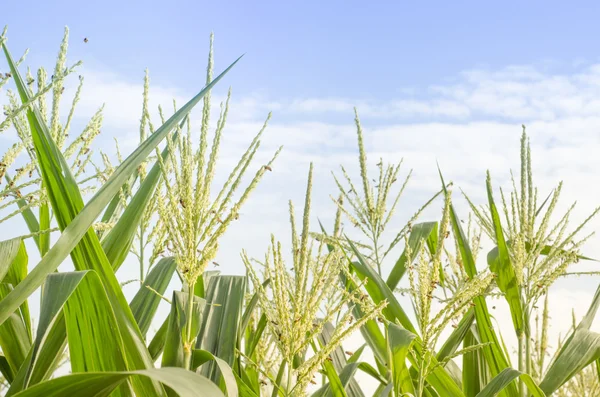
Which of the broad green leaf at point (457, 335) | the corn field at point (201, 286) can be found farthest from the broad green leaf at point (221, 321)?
the broad green leaf at point (457, 335)

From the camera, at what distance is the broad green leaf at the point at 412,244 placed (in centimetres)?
297

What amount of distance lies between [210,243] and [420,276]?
68cm

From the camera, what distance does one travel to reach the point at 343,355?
2760 mm

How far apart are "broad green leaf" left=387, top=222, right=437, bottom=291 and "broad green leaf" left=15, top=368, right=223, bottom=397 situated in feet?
5.72

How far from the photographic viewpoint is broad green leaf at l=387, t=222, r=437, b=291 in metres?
2.97

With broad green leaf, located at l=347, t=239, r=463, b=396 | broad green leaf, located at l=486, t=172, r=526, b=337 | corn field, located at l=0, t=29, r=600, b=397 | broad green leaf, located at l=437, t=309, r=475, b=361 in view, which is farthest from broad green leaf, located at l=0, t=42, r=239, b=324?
broad green leaf, located at l=437, t=309, r=475, b=361

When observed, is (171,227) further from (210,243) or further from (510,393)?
(510,393)

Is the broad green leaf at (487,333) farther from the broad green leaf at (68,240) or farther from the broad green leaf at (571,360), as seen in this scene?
the broad green leaf at (68,240)

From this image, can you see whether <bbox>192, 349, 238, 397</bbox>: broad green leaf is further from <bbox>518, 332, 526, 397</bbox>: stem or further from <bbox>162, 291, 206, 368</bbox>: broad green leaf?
<bbox>518, 332, 526, 397</bbox>: stem

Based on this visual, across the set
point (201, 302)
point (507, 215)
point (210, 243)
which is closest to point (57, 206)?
point (210, 243)

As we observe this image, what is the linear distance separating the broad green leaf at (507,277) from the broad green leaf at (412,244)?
292 millimetres

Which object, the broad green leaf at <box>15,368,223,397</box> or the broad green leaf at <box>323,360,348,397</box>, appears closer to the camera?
the broad green leaf at <box>15,368,223,397</box>

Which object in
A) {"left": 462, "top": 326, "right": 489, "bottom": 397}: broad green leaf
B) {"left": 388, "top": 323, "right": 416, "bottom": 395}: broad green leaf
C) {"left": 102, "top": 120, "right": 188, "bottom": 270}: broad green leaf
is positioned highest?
{"left": 102, "top": 120, "right": 188, "bottom": 270}: broad green leaf

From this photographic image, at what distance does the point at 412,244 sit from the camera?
3.03 meters
